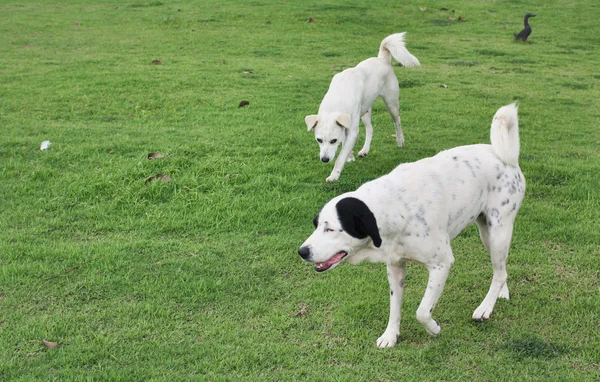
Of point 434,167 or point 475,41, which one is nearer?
point 434,167

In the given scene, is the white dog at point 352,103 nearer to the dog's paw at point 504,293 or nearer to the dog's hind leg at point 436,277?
the dog's paw at point 504,293

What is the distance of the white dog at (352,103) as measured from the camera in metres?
6.96

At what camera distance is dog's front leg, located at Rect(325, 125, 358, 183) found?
6873 mm

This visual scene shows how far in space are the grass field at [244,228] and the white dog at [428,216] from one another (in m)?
0.45

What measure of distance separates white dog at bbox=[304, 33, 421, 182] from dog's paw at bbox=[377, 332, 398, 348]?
2956 millimetres

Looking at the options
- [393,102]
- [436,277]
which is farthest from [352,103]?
[436,277]

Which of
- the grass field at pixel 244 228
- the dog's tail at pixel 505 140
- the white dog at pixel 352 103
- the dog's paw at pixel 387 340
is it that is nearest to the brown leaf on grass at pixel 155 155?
the grass field at pixel 244 228

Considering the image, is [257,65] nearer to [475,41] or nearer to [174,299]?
[475,41]

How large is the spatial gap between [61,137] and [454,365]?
19.1 ft

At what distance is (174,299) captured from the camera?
15.1ft

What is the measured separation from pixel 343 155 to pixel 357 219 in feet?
11.3

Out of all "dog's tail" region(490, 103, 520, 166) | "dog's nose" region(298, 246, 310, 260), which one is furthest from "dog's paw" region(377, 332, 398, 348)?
"dog's tail" region(490, 103, 520, 166)

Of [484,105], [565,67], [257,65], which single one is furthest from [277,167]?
[565,67]

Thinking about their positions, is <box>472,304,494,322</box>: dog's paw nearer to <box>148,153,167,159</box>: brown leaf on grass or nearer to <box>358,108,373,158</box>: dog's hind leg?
<box>358,108,373,158</box>: dog's hind leg
